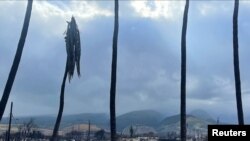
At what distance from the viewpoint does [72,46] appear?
4016 cm

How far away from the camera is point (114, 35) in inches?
1357

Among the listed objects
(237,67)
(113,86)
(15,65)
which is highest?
(237,67)

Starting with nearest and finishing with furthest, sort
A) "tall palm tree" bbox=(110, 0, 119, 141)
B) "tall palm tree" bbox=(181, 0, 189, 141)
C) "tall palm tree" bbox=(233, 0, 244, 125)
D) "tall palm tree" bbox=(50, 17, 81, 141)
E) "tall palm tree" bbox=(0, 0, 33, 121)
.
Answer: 1. "tall palm tree" bbox=(0, 0, 33, 121)
2. "tall palm tree" bbox=(181, 0, 189, 141)
3. "tall palm tree" bbox=(233, 0, 244, 125)
4. "tall palm tree" bbox=(110, 0, 119, 141)
5. "tall palm tree" bbox=(50, 17, 81, 141)

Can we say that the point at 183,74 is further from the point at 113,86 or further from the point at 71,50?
the point at 71,50

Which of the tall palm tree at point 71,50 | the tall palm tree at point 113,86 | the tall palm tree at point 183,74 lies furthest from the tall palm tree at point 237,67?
the tall palm tree at point 71,50

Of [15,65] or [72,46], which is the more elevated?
[72,46]

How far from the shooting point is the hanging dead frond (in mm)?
39812

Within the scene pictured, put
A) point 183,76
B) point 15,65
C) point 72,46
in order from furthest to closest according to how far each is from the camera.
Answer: point 72,46
point 183,76
point 15,65

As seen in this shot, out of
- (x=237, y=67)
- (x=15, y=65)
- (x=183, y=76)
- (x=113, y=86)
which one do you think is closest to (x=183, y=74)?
(x=183, y=76)

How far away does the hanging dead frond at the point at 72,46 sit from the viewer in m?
39.8

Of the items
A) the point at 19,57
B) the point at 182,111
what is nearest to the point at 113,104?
the point at 182,111

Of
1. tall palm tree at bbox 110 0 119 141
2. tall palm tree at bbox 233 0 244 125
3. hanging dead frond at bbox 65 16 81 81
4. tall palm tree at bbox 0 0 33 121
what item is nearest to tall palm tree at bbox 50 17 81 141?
hanging dead frond at bbox 65 16 81 81

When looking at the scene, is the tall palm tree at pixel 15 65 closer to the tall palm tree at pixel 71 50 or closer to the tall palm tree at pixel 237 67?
the tall palm tree at pixel 71 50

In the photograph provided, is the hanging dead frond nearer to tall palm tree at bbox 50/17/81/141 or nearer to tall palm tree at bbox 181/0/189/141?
tall palm tree at bbox 50/17/81/141
